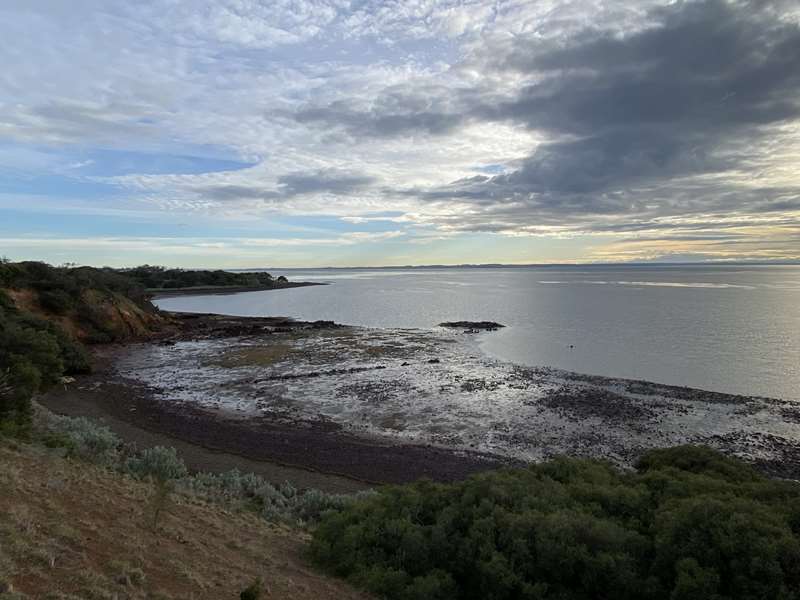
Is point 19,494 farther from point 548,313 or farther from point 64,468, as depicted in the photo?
point 548,313

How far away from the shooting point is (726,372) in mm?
29438

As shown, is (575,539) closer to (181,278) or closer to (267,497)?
(267,497)

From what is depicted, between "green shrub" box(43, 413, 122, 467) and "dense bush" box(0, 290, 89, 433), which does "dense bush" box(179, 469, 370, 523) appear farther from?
"dense bush" box(0, 290, 89, 433)

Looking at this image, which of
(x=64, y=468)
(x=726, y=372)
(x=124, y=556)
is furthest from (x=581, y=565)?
(x=726, y=372)

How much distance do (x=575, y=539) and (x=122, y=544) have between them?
6.23m

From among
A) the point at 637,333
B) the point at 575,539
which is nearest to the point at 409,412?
the point at 575,539

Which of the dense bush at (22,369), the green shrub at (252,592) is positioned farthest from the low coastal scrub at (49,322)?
the green shrub at (252,592)

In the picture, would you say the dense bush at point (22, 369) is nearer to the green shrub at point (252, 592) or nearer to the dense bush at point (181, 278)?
the green shrub at point (252, 592)

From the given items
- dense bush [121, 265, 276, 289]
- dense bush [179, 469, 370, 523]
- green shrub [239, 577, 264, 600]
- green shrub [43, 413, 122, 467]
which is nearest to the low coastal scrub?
green shrub [43, 413, 122, 467]

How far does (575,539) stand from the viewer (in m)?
7.18

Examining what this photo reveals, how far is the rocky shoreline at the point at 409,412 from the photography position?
1736 centimetres

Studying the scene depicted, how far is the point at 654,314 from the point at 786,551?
56.3 m

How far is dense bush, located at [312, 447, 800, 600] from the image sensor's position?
632 centimetres

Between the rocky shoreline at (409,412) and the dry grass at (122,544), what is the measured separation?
6.40 metres
